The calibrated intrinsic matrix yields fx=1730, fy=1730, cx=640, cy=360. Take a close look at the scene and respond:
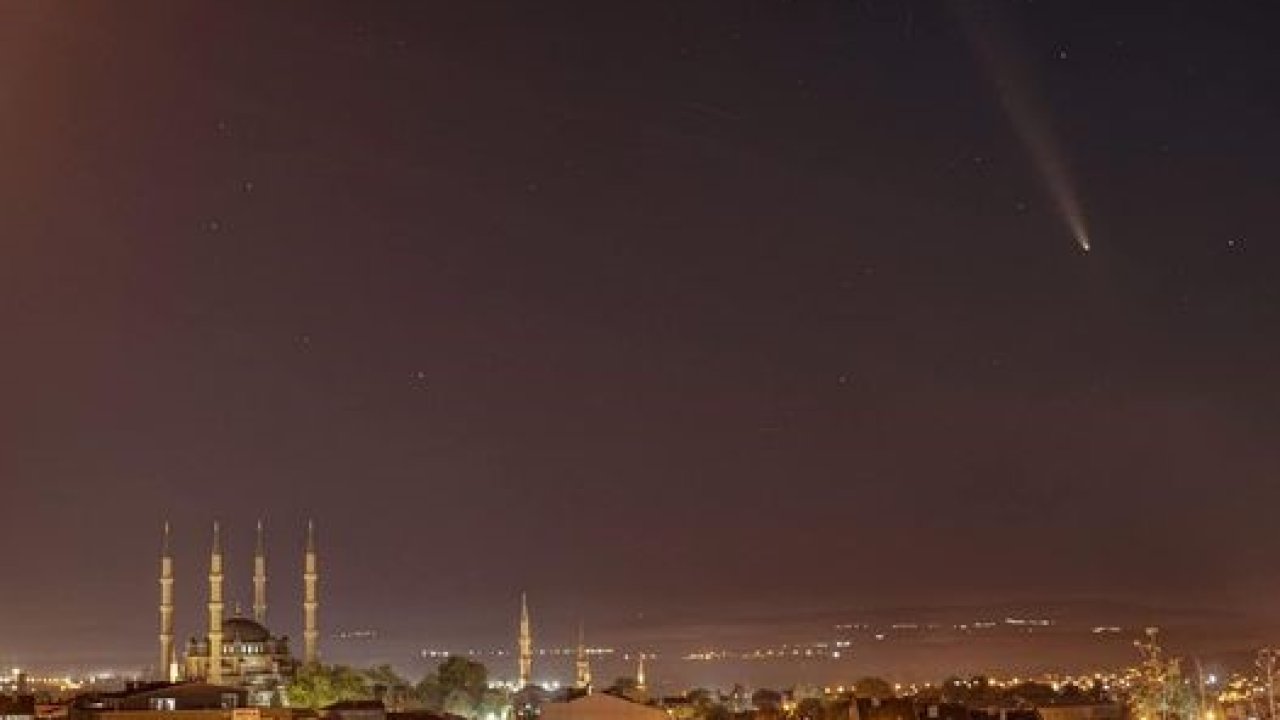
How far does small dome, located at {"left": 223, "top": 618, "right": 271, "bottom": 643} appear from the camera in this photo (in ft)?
290

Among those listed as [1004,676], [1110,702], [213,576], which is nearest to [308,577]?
[213,576]

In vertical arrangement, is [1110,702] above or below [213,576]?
below

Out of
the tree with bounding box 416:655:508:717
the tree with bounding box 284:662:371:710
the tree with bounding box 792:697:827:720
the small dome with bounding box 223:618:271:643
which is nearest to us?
the tree with bounding box 284:662:371:710

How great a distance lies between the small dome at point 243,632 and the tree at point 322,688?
3732 mm

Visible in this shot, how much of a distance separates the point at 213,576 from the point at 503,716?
17976 millimetres

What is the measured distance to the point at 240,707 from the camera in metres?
63.9

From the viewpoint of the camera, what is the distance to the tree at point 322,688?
7969 centimetres

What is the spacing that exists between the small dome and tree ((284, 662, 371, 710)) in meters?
3.73

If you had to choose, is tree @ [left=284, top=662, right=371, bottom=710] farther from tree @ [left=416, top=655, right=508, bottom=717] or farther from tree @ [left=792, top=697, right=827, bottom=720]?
tree @ [left=792, top=697, right=827, bottom=720]

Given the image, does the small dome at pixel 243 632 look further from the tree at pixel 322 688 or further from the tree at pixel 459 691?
the tree at pixel 459 691

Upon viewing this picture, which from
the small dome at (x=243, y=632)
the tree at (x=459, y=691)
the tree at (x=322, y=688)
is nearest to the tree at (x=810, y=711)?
the tree at (x=459, y=691)

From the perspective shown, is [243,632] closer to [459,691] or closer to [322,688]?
[322,688]

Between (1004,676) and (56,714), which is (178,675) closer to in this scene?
(56,714)

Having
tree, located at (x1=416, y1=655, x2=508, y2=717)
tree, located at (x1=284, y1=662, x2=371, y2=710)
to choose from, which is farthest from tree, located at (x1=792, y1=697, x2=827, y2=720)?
tree, located at (x1=284, y1=662, x2=371, y2=710)
